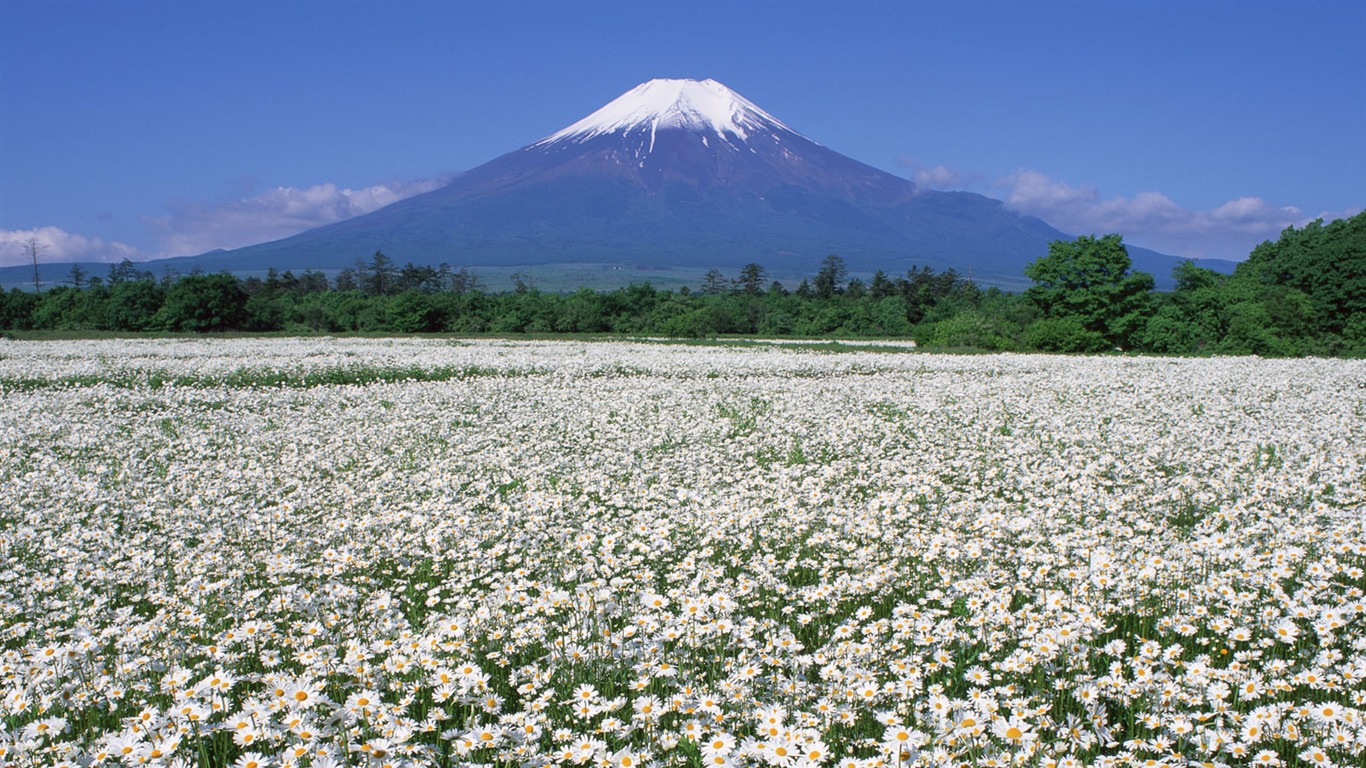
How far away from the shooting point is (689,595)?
5270mm

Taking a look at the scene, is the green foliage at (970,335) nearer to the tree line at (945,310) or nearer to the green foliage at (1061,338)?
the tree line at (945,310)

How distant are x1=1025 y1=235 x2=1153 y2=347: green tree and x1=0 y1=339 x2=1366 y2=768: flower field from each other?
132ft

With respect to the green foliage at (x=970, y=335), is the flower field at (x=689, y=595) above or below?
below

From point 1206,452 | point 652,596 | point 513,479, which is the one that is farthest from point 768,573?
point 1206,452

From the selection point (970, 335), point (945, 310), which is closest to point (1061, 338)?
point (970, 335)

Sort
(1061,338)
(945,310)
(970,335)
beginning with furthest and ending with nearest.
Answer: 1. (945,310)
2. (970,335)
3. (1061,338)

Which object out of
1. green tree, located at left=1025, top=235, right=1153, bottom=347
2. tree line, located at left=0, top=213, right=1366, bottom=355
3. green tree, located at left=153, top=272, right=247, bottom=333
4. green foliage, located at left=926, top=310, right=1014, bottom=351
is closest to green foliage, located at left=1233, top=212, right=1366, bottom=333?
tree line, located at left=0, top=213, right=1366, bottom=355

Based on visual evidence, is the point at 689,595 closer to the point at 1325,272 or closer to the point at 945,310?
the point at 1325,272

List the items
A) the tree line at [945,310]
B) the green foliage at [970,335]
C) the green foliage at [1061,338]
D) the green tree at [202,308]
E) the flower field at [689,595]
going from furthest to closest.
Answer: the green tree at [202,308]
the green foliage at [970,335]
the green foliage at [1061,338]
the tree line at [945,310]
the flower field at [689,595]

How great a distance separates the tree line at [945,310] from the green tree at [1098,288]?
9cm

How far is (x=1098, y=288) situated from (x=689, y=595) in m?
52.7

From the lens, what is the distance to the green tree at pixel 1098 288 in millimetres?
50938

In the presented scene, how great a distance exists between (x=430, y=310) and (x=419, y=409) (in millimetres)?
72121

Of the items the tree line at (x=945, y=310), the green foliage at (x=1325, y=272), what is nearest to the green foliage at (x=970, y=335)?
the tree line at (x=945, y=310)
